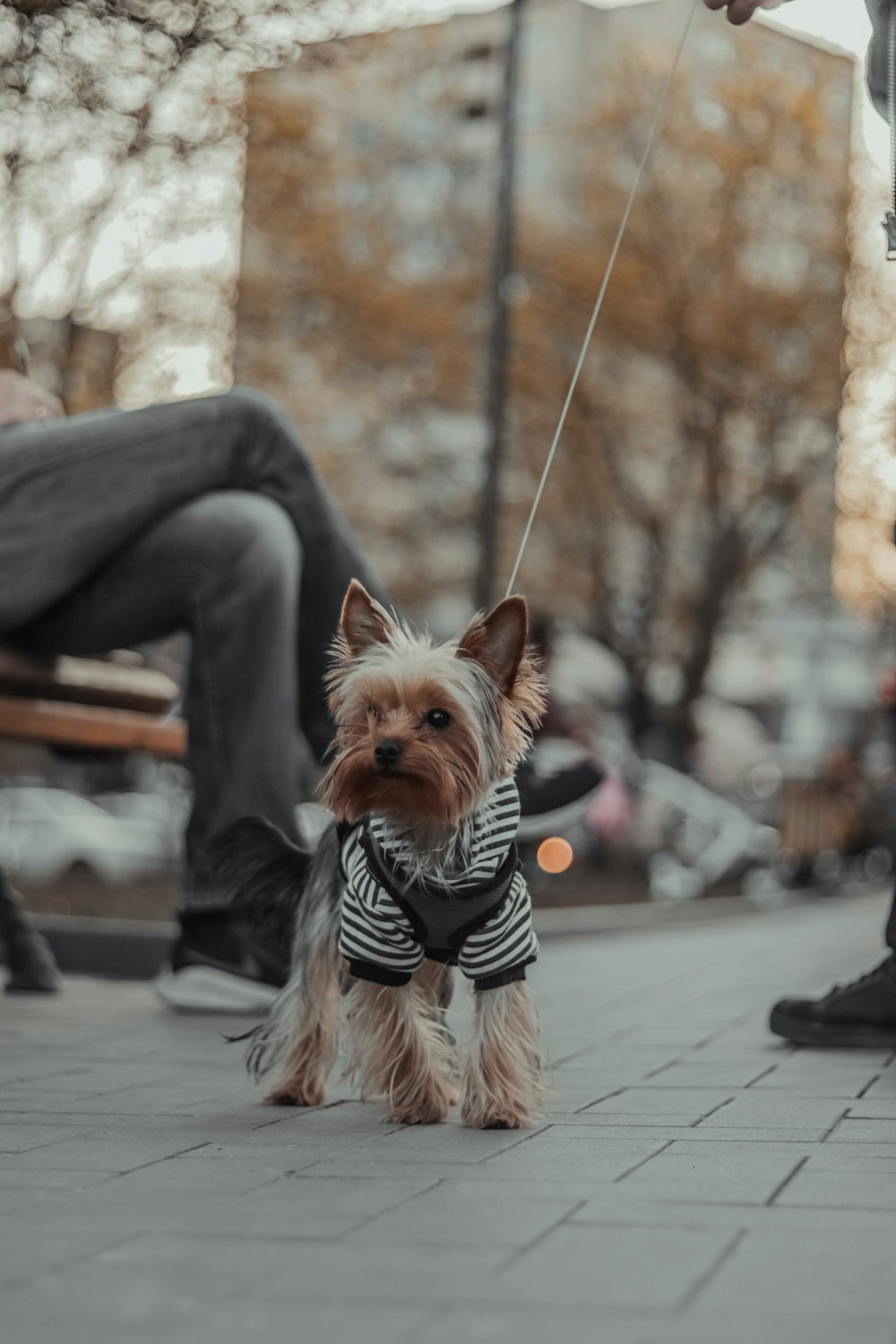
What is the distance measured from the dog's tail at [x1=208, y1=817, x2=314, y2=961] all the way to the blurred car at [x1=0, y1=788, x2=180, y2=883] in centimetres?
1771

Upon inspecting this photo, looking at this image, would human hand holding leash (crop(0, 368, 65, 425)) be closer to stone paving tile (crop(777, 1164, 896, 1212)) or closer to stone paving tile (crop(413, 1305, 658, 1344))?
stone paving tile (crop(777, 1164, 896, 1212))

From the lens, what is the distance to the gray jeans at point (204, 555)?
5.54 m

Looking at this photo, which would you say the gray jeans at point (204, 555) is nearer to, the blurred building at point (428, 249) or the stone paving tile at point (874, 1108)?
the stone paving tile at point (874, 1108)

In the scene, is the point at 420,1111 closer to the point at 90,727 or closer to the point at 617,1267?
the point at 617,1267

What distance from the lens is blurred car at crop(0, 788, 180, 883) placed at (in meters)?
22.9

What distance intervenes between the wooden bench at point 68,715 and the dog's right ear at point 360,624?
87.8 inches

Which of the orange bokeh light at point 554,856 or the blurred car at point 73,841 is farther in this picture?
the blurred car at point 73,841

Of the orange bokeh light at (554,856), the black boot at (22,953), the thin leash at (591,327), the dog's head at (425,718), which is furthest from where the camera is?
the orange bokeh light at (554,856)

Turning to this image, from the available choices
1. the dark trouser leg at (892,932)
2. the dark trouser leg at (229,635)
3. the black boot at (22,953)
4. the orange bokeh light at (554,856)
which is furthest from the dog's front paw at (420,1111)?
the orange bokeh light at (554,856)

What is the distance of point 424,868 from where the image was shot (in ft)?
12.7

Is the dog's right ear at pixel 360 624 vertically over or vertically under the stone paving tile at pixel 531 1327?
over

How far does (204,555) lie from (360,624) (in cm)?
176

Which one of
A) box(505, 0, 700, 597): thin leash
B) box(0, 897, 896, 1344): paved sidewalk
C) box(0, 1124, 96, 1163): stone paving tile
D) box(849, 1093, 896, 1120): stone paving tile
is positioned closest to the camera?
box(0, 897, 896, 1344): paved sidewalk

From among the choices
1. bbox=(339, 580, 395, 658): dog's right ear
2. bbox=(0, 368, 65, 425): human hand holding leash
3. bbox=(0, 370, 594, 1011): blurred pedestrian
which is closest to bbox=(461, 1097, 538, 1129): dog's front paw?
bbox=(339, 580, 395, 658): dog's right ear
